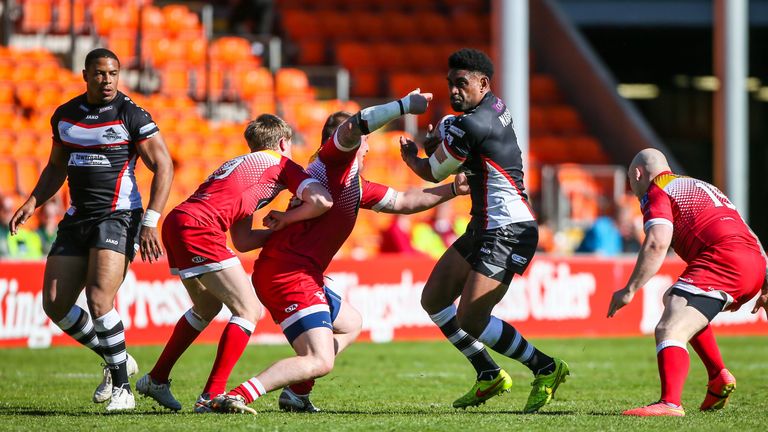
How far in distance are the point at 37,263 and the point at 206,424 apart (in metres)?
7.35

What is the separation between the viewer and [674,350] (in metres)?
7.75

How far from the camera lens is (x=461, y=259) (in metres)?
8.34

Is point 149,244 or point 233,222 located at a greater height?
point 233,222

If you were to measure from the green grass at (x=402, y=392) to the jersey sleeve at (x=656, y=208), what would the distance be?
1.25 meters

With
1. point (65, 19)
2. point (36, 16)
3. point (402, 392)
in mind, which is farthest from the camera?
point (65, 19)

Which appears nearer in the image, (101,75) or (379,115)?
(379,115)

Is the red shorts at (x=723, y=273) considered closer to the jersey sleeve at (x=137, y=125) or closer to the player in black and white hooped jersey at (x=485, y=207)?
Result: the player in black and white hooped jersey at (x=485, y=207)

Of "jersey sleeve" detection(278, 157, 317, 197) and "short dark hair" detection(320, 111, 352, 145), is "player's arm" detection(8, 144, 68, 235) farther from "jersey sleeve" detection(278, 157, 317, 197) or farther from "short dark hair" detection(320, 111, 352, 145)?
"short dark hair" detection(320, 111, 352, 145)

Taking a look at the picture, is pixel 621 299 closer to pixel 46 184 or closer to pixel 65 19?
pixel 46 184

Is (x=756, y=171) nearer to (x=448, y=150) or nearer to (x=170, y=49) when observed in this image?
(x=170, y=49)

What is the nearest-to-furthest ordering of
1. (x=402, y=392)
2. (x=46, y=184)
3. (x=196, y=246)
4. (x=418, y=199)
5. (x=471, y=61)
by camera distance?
(x=196, y=246) → (x=471, y=61) → (x=418, y=199) → (x=46, y=184) → (x=402, y=392)

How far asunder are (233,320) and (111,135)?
161 centimetres

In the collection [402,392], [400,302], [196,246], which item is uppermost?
[196,246]

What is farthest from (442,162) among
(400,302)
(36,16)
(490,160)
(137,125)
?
(36,16)
